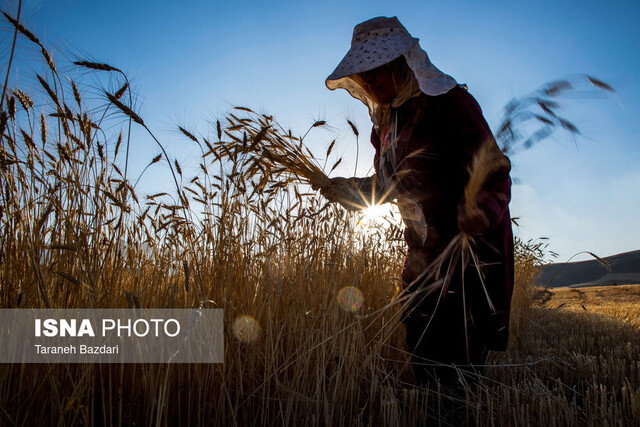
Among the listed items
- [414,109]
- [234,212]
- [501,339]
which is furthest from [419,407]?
[414,109]

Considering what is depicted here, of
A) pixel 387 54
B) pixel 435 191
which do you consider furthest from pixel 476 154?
pixel 387 54

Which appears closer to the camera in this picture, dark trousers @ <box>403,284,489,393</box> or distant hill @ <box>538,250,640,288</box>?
dark trousers @ <box>403,284,489,393</box>

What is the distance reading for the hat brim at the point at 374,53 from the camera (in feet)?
5.47

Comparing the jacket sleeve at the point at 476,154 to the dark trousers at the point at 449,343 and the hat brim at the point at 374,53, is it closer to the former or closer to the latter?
the hat brim at the point at 374,53

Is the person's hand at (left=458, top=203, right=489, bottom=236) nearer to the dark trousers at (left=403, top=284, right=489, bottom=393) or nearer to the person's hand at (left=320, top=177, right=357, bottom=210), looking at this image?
the dark trousers at (left=403, top=284, right=489, bottom=393)

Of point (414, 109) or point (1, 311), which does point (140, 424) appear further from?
point (414, 109)

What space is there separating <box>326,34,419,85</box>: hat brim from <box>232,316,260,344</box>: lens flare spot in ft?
3.93

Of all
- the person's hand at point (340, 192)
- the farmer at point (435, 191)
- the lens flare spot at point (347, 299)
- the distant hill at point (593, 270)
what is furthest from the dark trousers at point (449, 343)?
the distant hill at point (593, 270)

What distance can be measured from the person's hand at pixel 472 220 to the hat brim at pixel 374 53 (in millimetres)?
769

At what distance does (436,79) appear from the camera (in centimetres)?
160

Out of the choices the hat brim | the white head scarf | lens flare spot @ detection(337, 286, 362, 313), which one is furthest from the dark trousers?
the hat brim

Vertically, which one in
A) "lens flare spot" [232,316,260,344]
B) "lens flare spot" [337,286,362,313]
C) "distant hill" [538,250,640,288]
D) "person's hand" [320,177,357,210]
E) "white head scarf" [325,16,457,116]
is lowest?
"distant hill" [538,250,640,288]

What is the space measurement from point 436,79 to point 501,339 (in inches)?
47.4

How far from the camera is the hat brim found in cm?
167
